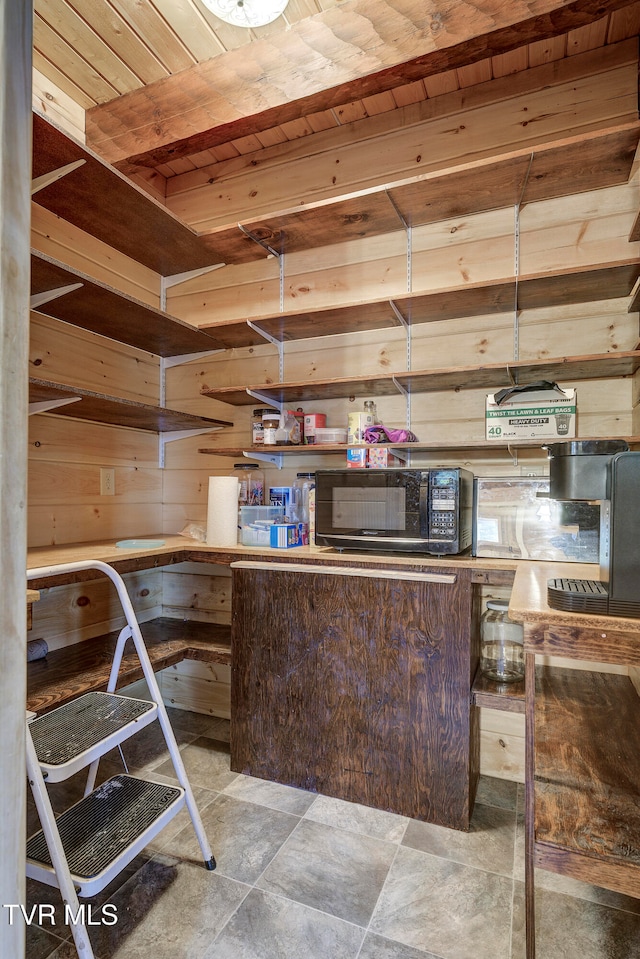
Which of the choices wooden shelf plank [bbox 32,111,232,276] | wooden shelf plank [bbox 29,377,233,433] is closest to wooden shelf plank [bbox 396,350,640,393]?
wooden shelf plank [bbox 29,377,233,433]

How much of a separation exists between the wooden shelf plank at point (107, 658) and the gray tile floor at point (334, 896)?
47cm

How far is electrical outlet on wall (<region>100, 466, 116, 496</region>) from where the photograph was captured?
2.39 m

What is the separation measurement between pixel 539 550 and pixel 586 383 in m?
0.71

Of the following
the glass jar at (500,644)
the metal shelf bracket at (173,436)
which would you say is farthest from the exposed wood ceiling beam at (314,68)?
the glass jar at (500,644)

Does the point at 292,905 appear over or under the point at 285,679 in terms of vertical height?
under

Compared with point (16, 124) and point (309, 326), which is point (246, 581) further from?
point (16, 124)

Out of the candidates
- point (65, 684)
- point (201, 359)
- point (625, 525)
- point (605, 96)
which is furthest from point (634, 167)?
point (65, 684)

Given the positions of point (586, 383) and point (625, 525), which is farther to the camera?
point (586, 383)

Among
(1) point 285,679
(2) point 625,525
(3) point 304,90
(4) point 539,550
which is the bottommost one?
(1) point 285,679

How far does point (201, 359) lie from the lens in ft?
8.91

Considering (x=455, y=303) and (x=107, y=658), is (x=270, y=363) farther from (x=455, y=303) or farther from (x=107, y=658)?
(x=107, y=658)

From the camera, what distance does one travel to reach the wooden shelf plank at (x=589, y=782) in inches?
39.0

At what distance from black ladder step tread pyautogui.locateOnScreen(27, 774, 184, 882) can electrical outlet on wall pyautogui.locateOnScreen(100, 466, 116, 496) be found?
125 centimetres

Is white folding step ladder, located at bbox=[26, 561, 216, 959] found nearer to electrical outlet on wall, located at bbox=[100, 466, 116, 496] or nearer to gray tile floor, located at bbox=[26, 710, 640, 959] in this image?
gray tile floor, located at bbox=[26, 710, 640, 959]
